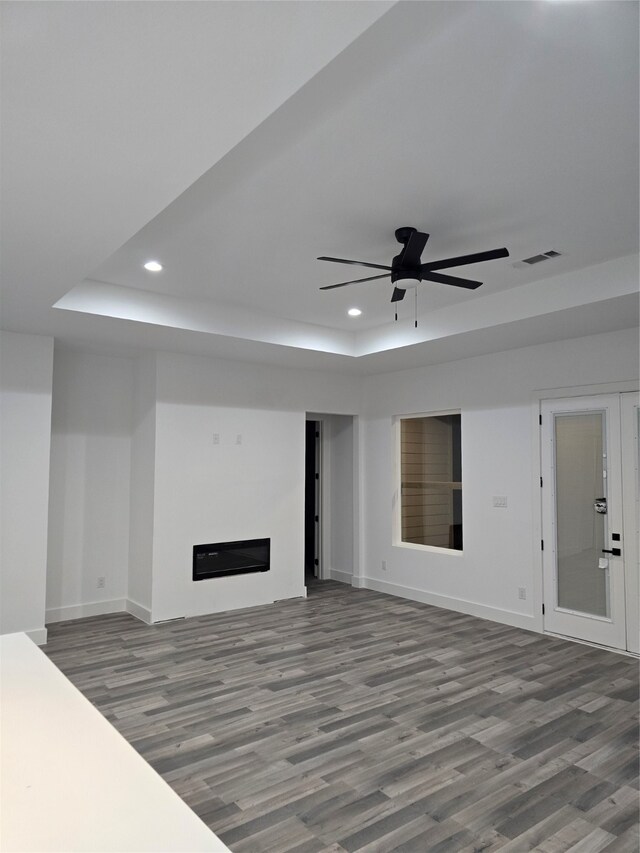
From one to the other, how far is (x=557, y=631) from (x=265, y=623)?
2.67m

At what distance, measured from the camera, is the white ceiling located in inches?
63.9

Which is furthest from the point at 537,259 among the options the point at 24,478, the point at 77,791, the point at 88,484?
the point at 88,484

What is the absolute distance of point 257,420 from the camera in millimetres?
6367

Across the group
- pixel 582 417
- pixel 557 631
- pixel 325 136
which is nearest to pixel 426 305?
pixel 582 417

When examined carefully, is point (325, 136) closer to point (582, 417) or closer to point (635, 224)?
point (635, 224)

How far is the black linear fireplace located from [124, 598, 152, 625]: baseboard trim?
55 centimetres

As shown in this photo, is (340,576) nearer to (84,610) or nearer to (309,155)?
(84,610)

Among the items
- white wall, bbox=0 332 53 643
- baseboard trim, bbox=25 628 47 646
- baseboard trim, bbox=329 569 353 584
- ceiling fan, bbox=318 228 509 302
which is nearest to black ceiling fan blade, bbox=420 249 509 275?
ceiling fan, bbox=318 228 509 302

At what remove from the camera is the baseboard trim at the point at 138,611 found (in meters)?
5.58

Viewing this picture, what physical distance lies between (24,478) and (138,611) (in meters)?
1.77

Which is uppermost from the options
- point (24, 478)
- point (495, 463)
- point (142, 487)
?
point (495, 463)

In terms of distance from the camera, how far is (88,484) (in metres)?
5.87

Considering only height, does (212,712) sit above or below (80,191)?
below

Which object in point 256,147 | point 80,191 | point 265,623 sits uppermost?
point 256,147
